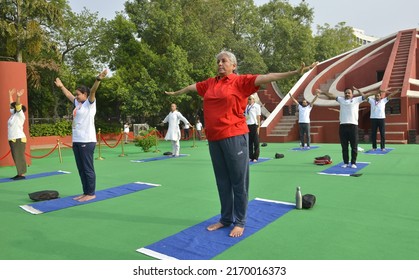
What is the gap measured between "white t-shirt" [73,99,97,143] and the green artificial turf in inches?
43.7

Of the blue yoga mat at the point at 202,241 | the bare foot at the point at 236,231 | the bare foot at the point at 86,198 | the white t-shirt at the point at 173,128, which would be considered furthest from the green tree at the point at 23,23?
the bare foot at the point at 236,231

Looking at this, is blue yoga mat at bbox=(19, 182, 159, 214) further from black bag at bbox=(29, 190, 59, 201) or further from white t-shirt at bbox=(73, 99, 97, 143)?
white t-shirt at bbox=(73, 99, 97, 143)

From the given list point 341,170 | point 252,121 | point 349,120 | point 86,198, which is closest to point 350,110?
point 349,120

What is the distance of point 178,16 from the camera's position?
22.8 meters

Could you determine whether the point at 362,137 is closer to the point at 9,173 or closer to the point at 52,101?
the point at 9,173

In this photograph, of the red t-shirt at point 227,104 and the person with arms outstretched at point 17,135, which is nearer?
the red t-shirt at point 227,104

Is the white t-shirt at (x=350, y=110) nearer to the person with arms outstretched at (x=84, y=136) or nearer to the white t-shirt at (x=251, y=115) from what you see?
the white t-shirt at (x=251, y=115)

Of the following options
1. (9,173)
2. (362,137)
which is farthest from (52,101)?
(362,137)

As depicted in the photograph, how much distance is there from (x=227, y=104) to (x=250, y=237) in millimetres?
1456

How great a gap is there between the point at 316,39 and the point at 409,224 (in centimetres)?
3202

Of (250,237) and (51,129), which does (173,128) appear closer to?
(250,237)

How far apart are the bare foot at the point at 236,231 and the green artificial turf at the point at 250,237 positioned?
141 millimetres

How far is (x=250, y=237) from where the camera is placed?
3666 millimetres

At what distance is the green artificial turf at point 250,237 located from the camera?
3.32 meters
